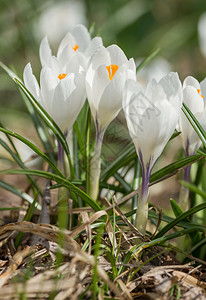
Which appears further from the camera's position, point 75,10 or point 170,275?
point 75,10

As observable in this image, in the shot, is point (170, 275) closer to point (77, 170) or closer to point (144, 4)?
point (77, 170)

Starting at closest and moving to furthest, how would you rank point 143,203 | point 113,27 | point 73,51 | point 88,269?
point 88,269 → point 143,203 → point 73,51 → point 113,27

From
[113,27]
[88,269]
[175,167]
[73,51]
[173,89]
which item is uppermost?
[113,27]

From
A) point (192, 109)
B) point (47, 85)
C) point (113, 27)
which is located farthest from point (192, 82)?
point (113, 27)

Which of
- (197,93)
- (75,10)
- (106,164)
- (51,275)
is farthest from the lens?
(75,10)

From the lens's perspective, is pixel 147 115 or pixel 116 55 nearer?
pixel 147 115

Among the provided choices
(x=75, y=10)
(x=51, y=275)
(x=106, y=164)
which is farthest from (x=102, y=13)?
(x=51, y=275)

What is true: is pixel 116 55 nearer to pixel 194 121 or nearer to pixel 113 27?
pixel 194 121

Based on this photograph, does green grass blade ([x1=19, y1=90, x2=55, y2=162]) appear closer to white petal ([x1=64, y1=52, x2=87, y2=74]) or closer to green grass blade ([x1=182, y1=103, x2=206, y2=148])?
white petal ([x1=64, y1=52, x2=87, y2=74])
